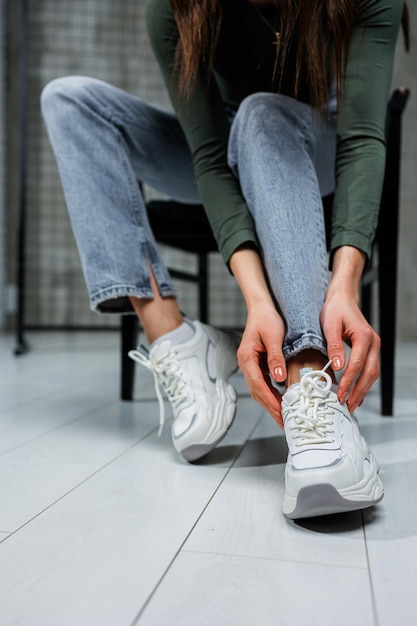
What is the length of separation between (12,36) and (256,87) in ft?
7.79

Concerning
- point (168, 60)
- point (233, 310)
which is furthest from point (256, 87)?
point (233, 310)

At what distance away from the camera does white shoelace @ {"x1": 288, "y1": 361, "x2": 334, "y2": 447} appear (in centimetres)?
55

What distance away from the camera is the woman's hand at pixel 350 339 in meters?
0.57

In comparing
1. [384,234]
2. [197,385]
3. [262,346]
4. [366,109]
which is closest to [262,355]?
[262,346]

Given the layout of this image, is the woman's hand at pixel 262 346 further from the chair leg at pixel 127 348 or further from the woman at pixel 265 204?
the chair leg at pixel 127 348

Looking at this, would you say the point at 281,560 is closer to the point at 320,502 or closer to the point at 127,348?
the point at 320,502

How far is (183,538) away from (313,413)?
0.17m

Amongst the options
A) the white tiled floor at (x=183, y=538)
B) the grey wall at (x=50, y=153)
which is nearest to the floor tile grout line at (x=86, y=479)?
the white tiled floor at (x=183, y=538)

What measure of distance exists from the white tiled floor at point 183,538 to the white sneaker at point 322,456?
2 centimetres

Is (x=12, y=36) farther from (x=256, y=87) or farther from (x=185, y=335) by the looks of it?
(x=185, y=335)

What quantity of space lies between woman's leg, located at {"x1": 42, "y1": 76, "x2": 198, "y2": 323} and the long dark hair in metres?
0.15

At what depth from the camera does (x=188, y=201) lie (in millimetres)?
1103

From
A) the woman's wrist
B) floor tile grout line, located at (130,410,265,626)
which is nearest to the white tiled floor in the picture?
floor tile grout line, located at (130,410,265,626)

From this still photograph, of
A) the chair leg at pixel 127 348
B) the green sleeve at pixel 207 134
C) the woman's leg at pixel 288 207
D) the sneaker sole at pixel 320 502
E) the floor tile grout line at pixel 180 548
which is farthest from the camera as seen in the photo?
the chair leg at pixel 127 348
